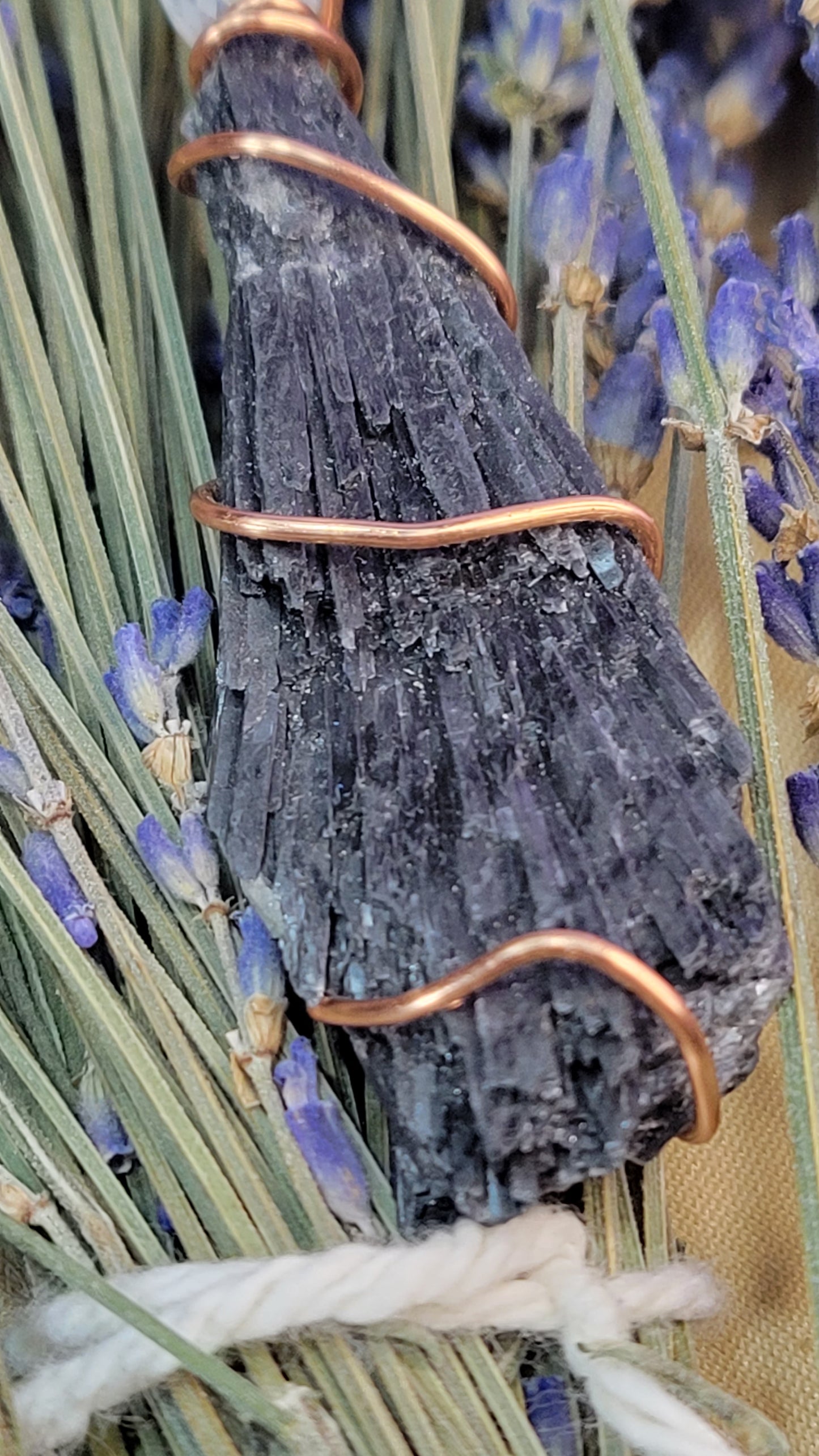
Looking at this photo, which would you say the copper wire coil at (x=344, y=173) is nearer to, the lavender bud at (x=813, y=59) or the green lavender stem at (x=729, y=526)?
the green lavender stem at (x=729, y=526)

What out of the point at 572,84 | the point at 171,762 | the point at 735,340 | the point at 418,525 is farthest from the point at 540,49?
the point at 171,762

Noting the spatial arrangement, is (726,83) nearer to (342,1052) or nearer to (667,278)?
(667,278)

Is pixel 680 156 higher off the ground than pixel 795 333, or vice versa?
pixel 680 156

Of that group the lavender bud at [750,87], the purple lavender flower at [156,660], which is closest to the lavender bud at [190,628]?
the purple lavender flower at [156,660]

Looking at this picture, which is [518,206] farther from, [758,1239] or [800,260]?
[758,1239]

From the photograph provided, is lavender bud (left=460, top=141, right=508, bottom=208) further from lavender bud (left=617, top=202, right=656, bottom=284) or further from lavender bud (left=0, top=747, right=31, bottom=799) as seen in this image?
lavender bud (left=0, top=747, right=31, bottom=799)

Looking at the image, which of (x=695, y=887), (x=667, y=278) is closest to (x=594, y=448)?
(x=667, y=278)
